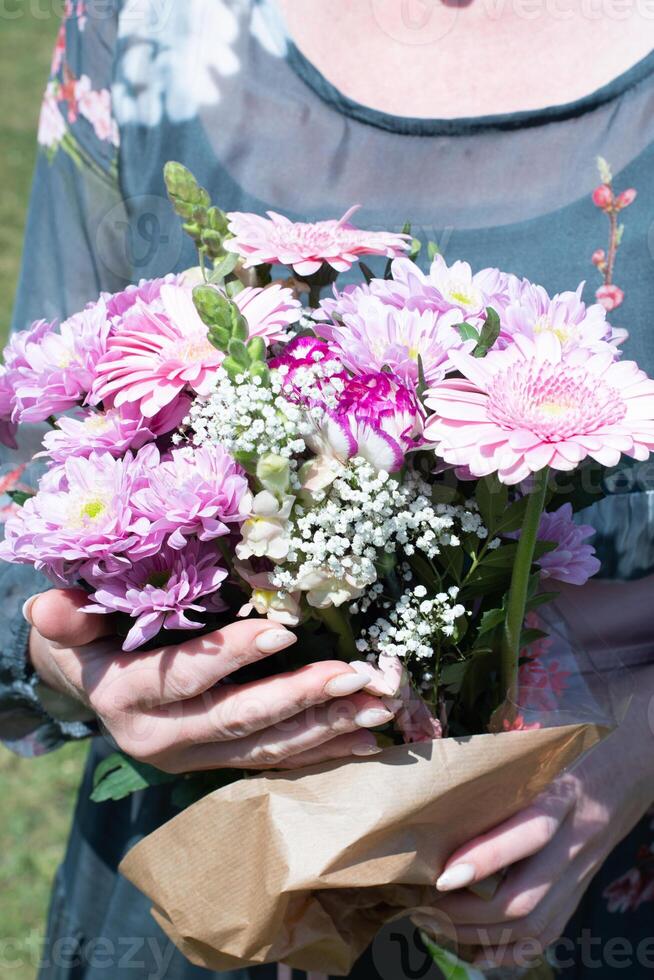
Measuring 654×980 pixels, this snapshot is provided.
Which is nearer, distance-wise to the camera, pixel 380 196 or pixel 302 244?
pixel 302 244

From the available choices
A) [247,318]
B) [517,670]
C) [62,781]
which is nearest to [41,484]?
[247,318]

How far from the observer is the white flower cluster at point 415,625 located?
1.98 feet

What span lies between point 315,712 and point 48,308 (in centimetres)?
55

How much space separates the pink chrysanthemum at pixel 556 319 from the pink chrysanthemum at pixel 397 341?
0.11 feet

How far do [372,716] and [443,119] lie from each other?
55cm

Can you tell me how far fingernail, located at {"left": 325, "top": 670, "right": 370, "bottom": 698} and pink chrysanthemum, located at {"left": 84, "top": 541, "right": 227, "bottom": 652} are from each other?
9 centimetres

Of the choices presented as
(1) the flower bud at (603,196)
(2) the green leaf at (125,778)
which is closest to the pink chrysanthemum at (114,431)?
(2) the green leaf at (125,778)

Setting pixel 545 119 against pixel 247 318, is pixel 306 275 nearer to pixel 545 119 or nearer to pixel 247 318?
pixel 247 318

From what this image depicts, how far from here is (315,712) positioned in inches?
25.7

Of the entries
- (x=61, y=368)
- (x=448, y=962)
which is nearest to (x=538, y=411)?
(x=61, y=368)

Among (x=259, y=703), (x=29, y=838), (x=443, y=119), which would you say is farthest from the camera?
(x=29, y=838)

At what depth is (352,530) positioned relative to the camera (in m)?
0.57

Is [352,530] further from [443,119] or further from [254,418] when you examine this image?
[443,119]

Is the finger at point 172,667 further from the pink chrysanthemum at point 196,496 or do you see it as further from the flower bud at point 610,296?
the flower bud at point 610,296
